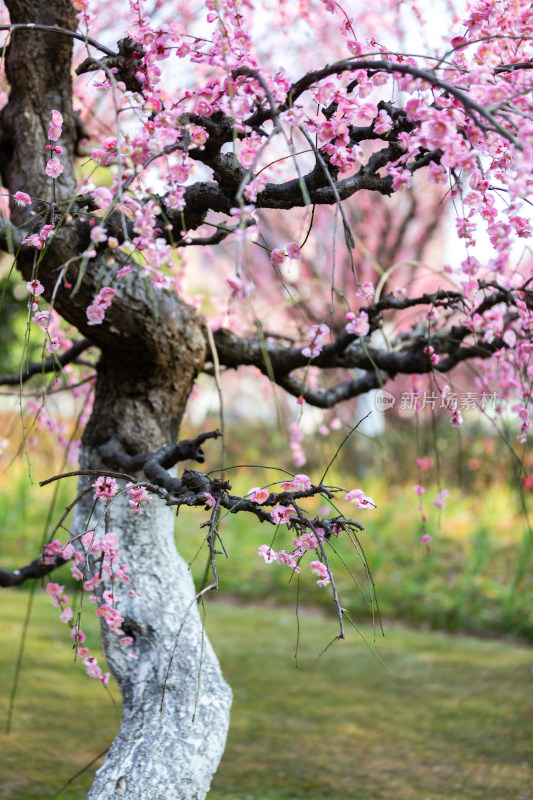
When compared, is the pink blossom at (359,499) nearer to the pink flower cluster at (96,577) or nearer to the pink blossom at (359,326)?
the pink blossom at (359,326)

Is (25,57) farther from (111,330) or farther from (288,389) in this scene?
(288,389)

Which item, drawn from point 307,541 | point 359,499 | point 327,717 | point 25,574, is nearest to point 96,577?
point 25,574

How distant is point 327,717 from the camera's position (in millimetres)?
3371

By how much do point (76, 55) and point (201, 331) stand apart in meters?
3.25

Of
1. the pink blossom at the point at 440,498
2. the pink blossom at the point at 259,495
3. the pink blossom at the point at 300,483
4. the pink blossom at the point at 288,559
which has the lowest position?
the pink blossom at the point at 288,559

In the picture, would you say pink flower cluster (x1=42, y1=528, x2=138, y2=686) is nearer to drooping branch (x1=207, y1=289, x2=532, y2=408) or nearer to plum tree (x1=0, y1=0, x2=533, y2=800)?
plum tree (x1=0, y1=0, x2=533, y2=800)

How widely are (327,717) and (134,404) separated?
1864 millimetres

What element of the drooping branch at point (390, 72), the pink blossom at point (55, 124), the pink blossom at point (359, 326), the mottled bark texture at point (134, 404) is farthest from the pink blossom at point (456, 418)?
the pink blossom at point (55, 124)

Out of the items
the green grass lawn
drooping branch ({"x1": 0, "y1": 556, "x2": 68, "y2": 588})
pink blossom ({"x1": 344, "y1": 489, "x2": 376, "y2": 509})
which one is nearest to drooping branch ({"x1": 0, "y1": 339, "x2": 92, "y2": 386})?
drooping branch ({"x1": 0, "y1": 556, "x2": 68, "y2": 588})

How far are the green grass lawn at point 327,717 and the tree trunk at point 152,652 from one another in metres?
0.71

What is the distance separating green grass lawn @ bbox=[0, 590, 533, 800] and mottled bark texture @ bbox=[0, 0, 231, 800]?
719 mm

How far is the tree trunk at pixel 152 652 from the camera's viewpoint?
1921mm

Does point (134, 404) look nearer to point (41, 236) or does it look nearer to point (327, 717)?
point (41, 236)

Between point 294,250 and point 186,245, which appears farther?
point 186,245
